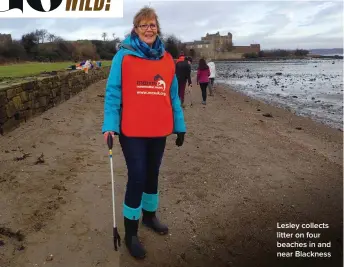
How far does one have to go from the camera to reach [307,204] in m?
4.72

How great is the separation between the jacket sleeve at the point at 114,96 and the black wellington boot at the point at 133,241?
96cm

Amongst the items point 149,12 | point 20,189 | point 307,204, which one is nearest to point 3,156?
point 20,189

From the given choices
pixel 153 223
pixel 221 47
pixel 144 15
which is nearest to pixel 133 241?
pixel 153 223

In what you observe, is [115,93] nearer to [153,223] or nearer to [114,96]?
[114,96]

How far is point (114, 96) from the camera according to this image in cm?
316

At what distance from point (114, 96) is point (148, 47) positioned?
0.56 meters

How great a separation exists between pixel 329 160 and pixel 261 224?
11.6ft

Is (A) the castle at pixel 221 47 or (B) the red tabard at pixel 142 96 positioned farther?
(A) the castle at pixel 221 47

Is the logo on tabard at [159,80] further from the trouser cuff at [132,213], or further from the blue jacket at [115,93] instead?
the trouser cuff at [132,213]

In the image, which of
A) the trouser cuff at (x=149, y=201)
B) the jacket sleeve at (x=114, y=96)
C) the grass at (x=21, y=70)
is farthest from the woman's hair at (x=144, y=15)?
the grass at (x=21, y=70)

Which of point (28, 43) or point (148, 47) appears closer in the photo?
point (148, 47)

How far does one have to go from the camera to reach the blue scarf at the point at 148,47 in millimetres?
3166

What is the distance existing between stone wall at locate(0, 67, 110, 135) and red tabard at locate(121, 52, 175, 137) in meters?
5.18

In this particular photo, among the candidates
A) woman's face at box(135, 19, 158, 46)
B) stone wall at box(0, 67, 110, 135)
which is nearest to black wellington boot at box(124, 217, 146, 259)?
woman's face at box(135, 19, 158, 46)
